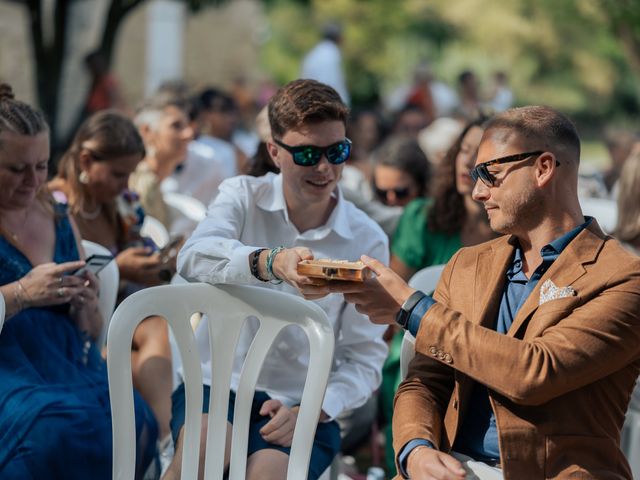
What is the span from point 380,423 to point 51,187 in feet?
6.49

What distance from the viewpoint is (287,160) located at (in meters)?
3.30

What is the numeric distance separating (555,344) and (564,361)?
5 centimetres

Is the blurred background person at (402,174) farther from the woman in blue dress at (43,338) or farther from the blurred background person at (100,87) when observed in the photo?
the blurred background person at (100,87)

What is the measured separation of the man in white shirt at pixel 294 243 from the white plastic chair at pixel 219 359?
0.27 ft

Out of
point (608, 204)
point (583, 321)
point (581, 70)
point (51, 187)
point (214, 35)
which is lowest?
point (581, 70)

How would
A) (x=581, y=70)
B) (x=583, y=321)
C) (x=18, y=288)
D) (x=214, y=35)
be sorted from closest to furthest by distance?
(x=583, y=321) < (x=18, y=288) < (x=214, y=35) < (x=581, y=70)

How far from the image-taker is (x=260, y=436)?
3.11m

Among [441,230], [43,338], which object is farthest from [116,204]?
[441,230]

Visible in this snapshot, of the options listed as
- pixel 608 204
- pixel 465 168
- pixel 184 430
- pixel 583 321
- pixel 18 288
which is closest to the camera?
pixel 583 321

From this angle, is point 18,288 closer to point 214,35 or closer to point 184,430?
point 184,430

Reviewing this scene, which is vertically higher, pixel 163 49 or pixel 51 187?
pixel 51 187

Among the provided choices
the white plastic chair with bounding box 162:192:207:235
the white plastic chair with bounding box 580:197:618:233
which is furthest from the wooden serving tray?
the white plastic chair with bounding box 580:197:618:233

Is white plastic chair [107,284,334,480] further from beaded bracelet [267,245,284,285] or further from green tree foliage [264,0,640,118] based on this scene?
green tree foliage [264,0,640,118]

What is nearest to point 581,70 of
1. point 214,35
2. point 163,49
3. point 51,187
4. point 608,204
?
point 214,35
